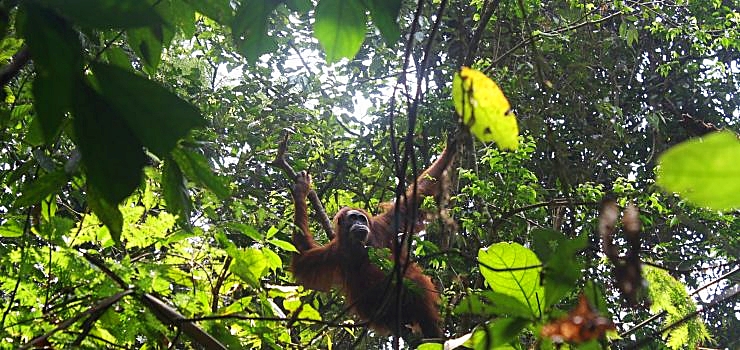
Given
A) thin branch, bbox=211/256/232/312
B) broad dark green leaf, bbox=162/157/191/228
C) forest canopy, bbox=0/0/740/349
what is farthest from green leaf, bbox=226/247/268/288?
broad dark green leaf, bbox=162/157/191/228

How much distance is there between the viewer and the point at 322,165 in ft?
18.5

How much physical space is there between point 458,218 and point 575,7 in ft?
6.74

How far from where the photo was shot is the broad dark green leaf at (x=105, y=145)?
645 millimetres

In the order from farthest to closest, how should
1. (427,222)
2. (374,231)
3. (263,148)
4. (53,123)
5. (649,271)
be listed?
(374,231)
(263,148)
(427,222)
(649,271)
(53,123)

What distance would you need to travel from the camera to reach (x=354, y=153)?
5371 millimetres

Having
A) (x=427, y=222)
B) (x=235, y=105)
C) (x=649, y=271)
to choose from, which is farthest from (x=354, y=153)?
(x=649, y=271)

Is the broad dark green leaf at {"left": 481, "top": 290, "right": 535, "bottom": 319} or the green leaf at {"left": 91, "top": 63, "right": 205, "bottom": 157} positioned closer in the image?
the green leaf at {"left": 91, "top": 63, "right": 205, "bottom": 157}

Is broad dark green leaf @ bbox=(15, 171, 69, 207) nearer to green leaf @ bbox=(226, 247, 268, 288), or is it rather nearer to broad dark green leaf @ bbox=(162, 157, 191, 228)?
broad dark green leaf @ bbox=(162, 157, 191, 228)

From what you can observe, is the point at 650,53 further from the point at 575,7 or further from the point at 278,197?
the point at 278,197

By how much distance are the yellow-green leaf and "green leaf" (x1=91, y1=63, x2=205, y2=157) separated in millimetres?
301

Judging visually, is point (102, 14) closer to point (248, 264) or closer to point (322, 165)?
point (248, 264)

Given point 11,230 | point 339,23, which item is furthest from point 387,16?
point 11,230

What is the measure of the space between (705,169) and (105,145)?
497 millimetres

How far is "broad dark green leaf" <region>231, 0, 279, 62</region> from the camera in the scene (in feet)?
3.56
